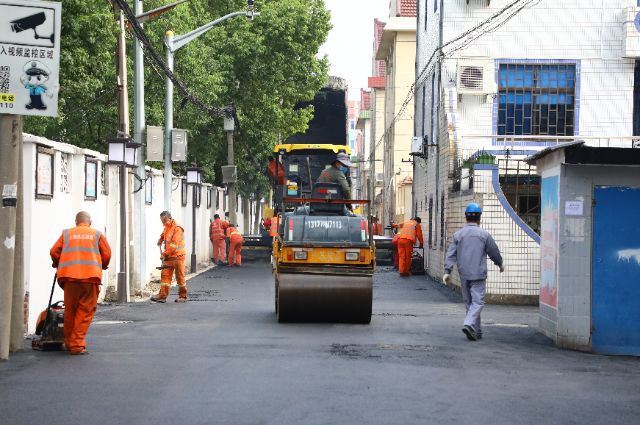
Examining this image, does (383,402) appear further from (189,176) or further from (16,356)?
(189,176)

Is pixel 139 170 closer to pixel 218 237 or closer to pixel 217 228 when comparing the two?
pixel 217 228

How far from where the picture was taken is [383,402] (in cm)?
966

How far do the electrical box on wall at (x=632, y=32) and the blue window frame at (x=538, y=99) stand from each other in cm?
153

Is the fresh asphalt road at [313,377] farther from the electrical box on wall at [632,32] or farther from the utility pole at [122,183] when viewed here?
the electrical box on wall at [632,32]

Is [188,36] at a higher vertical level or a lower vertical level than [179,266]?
higher

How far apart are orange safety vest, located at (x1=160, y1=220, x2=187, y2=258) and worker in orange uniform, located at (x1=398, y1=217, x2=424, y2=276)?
1079 centimetres

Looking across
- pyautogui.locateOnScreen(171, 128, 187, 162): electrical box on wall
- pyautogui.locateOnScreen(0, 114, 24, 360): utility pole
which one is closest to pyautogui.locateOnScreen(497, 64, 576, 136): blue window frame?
pyautogui.locateOnScreen(171, 128, 187, 162): electrical box on wall

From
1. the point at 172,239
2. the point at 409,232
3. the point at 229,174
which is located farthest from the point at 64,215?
the point at 229,174

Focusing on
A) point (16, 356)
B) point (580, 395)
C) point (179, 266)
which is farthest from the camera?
point (179, 266)

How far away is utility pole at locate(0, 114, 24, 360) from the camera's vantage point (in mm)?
12539

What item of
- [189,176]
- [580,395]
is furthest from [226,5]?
[580,395]

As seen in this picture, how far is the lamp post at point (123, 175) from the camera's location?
840 inches

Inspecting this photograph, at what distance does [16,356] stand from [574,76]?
21.6m

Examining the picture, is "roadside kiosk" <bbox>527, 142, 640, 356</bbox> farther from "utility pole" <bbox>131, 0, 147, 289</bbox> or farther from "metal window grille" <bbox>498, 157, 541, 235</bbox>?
Result: "utility pole" <bbox>131, 0, 147, 289</bbox>
